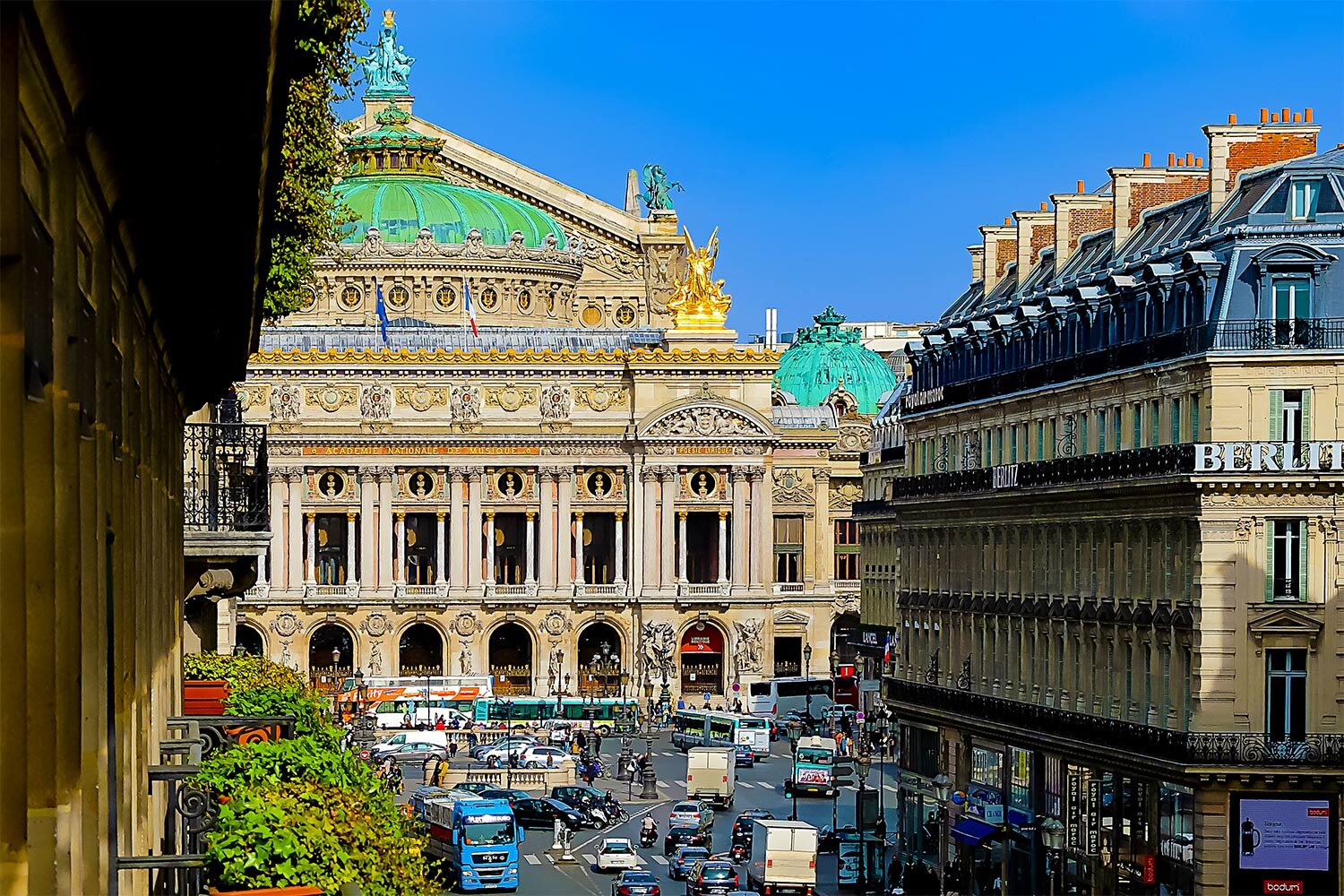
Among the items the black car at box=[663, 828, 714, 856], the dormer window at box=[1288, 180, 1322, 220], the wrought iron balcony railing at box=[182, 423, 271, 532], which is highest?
the dormer window at box=[1288, 180, 1322, 220]

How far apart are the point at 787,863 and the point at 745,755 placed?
5719 cm

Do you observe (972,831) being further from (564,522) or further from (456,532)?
(564,522)

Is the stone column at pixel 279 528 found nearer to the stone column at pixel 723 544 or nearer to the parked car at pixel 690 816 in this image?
the stone column at pixel 723 544

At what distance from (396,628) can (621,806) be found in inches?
2196

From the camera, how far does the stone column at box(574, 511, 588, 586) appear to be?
16588cm

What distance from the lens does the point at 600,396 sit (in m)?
167

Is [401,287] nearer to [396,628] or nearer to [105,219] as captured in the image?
[396,628]

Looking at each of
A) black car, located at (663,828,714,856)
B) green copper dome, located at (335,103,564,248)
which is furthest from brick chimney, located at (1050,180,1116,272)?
green copper dome, located at (335,103,564,248)

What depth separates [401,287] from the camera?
599 feet

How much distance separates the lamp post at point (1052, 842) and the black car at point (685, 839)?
83.0ft

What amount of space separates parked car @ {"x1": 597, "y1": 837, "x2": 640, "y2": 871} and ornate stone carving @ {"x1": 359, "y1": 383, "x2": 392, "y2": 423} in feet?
265

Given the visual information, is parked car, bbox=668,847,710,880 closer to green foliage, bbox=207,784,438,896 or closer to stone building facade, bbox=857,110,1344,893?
stone building facade, bbox=857,110,1344,893

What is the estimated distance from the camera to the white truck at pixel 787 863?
242ft

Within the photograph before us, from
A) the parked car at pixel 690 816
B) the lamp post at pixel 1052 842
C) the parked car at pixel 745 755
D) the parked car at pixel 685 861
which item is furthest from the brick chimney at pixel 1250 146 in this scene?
the parked car at pixel 745 755
